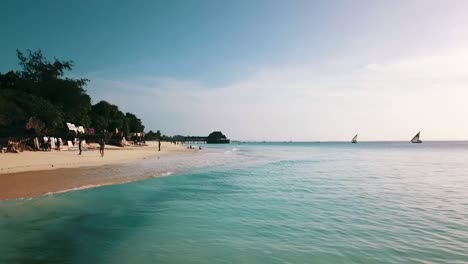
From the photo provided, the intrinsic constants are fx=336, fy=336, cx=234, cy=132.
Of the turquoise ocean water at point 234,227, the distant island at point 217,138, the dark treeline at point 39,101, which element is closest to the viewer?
the turquoise ocean water at point 234,227

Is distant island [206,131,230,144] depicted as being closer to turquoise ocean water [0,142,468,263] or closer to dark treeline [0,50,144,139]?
dark treeline [0,50,144,139]

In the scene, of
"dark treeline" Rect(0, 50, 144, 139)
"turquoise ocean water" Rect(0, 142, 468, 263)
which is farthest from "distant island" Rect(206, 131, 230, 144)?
"turquoise ocean water" Rect(0, 142, 468, 263)

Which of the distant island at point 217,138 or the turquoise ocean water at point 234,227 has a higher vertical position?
the distant island at point 217,138

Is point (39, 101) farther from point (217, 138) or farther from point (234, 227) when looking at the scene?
point (217, 138)

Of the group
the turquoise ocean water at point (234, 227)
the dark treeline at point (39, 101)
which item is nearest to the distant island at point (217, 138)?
the dark treeline at point (39, 101)

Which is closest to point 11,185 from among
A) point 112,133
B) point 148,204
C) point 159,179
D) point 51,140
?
point 148,204

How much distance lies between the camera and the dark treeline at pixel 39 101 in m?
32.0

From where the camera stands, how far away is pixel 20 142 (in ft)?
98.7

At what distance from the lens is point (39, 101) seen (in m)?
33.6

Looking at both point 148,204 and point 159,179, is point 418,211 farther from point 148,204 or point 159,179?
point 159,179

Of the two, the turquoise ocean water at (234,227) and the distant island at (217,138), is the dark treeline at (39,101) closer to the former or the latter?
the turquoise ocean water at (234,227)

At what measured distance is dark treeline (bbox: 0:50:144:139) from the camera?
32.0 meters

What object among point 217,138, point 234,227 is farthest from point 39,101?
point 217,138

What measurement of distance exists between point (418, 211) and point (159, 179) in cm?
1319
